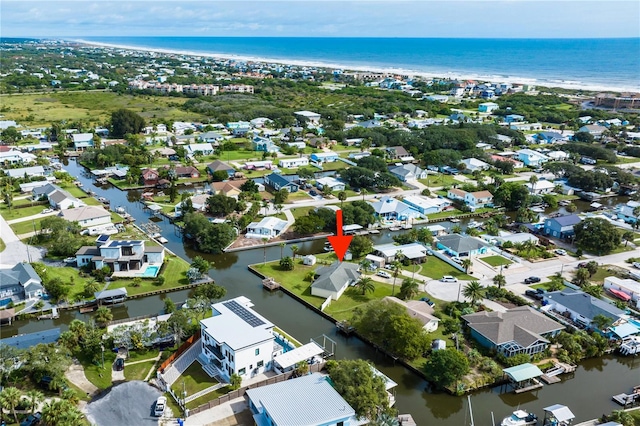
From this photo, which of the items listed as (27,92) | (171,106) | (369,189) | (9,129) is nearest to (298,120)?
(171,106)

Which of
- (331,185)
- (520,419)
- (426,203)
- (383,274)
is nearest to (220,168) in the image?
(331,185)

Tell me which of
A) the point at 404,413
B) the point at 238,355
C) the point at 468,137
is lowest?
the point at 404,413

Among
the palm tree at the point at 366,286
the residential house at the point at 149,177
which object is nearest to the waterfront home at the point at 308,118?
the residential house at the point at 149,177

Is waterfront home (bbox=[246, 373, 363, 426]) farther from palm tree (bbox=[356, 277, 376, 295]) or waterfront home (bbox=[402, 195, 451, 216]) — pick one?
waterfront home (bbox=[402, 195, 451, 216])

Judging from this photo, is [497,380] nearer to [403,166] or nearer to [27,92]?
[403,166]

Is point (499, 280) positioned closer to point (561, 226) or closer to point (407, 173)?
point (561, 226)

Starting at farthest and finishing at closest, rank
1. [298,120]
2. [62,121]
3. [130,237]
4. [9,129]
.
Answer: [298,120] → [62,121] → [9,129] → [130,237]

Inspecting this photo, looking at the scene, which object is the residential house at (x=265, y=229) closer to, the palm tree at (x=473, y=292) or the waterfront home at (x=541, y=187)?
the palm tree at (x=473, y=292)

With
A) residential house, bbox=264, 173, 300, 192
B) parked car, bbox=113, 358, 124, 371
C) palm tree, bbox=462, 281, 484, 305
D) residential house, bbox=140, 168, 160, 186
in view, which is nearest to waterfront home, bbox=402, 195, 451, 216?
residential house, bbox=264, 173, 300, 192
